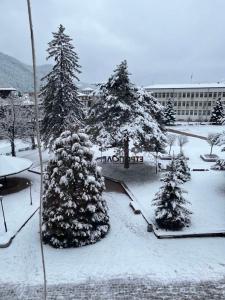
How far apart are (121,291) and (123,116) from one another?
553 inches

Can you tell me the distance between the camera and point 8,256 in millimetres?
11555

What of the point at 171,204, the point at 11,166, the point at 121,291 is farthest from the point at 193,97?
the point at 121,291

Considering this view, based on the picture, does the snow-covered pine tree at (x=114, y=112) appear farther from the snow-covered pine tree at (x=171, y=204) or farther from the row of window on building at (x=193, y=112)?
the row of window on building at (x=193, y=112)

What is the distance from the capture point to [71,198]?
39.7 feet

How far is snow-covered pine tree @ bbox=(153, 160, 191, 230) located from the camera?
43.3 ft

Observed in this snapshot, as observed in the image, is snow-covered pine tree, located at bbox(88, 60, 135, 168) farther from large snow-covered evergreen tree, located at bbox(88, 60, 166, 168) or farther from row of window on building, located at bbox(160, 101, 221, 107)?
row of window on building, located at bbox(160, 101, 221, 107)

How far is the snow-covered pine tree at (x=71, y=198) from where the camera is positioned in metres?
12.0

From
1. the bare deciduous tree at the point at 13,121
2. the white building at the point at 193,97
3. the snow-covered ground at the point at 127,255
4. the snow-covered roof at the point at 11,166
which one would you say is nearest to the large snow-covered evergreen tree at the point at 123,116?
the snow-covered roof at the point at 11,166

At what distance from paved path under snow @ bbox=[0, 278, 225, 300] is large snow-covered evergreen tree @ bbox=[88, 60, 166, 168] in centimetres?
1202

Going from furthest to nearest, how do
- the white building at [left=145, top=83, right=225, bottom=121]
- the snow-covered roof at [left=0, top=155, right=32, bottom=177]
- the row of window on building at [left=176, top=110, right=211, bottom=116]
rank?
the row of window on building at [left=176, top=110, right=211, bottom=116] < the white building at [left=145, top=83, right=225, bottom=121] < the snow-covered roof at [left=0, top=155, right=32, bottom=177]

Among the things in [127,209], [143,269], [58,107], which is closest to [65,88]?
[58,107]

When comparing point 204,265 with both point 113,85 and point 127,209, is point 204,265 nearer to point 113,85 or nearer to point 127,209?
point 127,209

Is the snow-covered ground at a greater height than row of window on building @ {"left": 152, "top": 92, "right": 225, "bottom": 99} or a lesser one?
lesser

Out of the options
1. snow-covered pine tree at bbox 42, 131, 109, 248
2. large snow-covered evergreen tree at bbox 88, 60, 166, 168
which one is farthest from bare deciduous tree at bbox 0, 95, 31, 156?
snow-covered pine tree at bbox 42, 131, 109, 248
